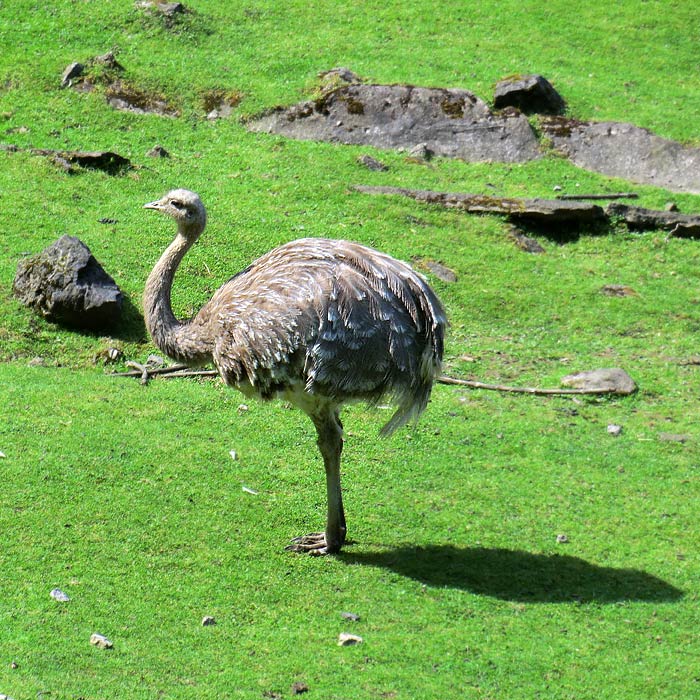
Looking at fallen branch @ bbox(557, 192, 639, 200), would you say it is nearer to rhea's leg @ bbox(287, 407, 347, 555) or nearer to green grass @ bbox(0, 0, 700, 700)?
green grass @ bbox(0, 0, 700, 700)

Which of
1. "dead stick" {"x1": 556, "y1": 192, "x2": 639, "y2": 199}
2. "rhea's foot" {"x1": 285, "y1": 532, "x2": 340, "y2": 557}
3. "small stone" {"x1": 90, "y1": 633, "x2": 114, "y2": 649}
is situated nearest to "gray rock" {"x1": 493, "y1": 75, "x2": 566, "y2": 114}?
"dead stick" {"x1": 556, "y1": 192, "x2": 639, "y2": 199}

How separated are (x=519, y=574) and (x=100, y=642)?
9.87 ft

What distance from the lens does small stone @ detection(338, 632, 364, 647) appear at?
6.77m

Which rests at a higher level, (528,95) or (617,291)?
(528,95)

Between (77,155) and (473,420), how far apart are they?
6442mm

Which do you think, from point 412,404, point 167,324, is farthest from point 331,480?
point 167,324

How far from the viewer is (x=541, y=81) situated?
1560 centimetres

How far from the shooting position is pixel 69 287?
1049 cm

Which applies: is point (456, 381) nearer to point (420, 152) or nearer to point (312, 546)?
point (312, 546)

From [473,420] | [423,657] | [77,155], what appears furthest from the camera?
[77,155]

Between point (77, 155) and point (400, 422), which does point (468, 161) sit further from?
point (400, 422)

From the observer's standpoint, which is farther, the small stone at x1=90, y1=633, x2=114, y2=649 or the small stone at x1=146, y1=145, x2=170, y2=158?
the small stone at x1=146, y1=145, x2=170, y2=158

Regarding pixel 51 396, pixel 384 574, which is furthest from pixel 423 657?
pixel 51 396

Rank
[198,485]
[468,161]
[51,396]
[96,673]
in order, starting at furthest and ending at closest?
[468,161] → [51,396] → [198,485] → [96,673]
